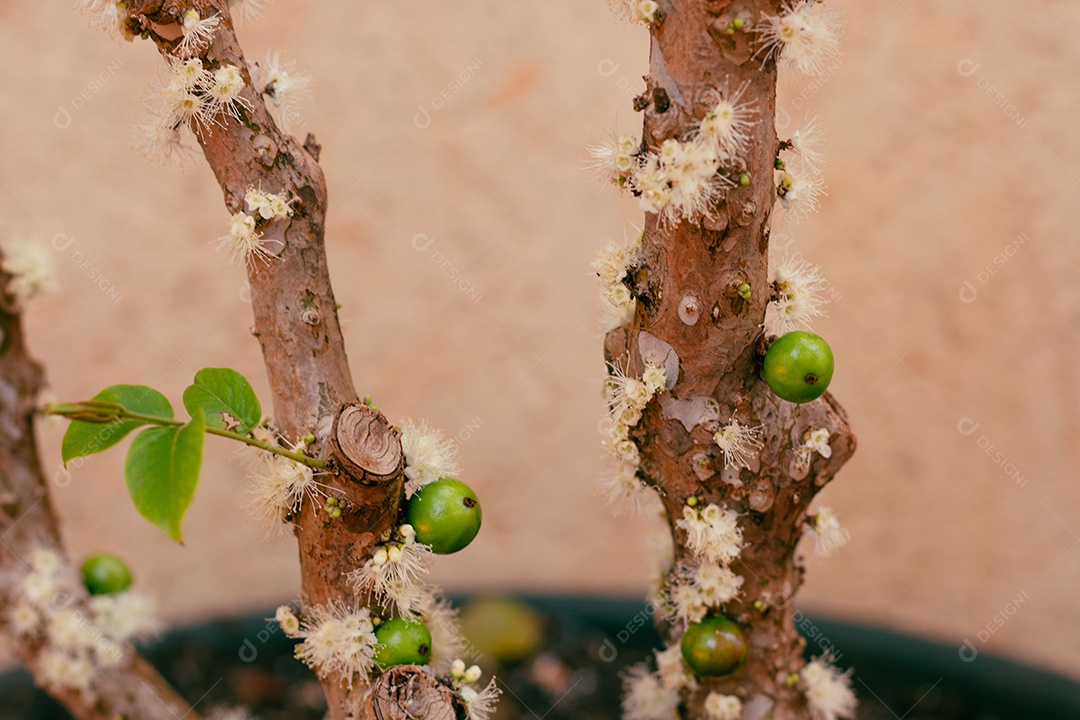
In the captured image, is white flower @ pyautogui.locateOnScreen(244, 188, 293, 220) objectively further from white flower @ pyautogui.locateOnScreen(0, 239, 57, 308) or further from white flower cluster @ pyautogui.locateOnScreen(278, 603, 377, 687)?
white flower @ pyautogui.locateOnScreen(0, 239, 57, 308)

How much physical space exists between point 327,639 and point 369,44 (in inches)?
51.5

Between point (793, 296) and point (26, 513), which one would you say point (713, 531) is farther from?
point (26, 513)

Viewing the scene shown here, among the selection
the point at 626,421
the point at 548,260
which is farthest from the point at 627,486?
the point at 548,260

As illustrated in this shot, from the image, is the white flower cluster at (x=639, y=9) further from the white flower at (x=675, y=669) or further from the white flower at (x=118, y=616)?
the white flower at (x=118, y=616)

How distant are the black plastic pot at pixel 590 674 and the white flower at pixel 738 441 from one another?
0.64 meters

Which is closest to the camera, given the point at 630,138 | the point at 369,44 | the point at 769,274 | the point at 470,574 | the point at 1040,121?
the point at 630,138

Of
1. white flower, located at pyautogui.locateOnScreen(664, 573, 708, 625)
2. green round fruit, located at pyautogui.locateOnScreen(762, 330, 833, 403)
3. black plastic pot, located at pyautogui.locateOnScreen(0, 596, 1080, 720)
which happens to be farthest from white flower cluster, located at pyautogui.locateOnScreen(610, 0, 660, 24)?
black plastic pot, located at pyautogui.locateOnScreen(0, 596, 1080, 720)

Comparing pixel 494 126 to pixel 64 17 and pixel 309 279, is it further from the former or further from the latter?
pixel 309 279

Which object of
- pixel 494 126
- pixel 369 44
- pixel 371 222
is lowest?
pixel 371 222

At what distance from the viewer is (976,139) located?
164 cm

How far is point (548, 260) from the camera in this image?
1848 mm

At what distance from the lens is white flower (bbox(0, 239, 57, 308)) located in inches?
39.7

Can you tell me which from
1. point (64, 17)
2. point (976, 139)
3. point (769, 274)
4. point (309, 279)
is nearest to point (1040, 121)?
point (976, 139)

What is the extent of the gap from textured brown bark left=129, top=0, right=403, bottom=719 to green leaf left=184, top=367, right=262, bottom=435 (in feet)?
0.19
